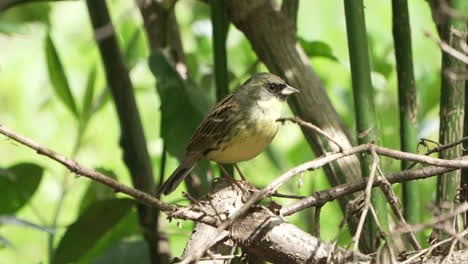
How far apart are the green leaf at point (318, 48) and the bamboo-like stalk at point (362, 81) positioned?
89 cm

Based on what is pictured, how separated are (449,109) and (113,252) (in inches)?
61.2

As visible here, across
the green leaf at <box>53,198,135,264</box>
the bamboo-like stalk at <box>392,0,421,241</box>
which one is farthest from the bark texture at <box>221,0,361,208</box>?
the green leaf at <box>53,198,135,264</box>

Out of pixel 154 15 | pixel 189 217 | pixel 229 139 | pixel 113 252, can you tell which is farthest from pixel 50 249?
pixel 189 217

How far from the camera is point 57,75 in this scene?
314 centimetres

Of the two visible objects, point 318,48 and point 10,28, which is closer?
point 10,28

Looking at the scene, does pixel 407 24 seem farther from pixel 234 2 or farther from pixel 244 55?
pixel 244 55

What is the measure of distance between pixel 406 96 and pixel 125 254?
139 centimetres

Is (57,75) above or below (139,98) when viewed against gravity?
above

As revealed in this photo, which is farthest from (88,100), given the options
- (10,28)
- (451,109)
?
(451,109)

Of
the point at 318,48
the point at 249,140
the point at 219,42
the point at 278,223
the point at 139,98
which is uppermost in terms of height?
the point at 219,42

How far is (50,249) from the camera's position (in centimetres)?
309

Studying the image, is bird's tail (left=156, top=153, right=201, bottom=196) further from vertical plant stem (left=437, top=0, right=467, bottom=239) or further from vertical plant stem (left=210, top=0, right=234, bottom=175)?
vertical plant stem (left=437, top=0, right=467, bottom=239)

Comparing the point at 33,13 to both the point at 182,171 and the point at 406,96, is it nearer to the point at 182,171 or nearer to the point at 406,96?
the point at 182,171

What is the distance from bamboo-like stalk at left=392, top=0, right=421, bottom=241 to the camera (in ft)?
7.88
